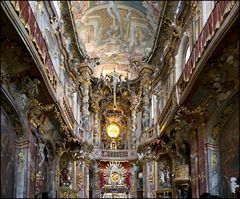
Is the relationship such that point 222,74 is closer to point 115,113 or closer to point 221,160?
point 221,160

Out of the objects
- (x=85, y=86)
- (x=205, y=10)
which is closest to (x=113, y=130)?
(x=85, y=86)

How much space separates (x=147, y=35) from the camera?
30.4 metres

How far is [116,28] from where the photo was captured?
30.6 m

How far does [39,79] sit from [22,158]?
2683 millimetres

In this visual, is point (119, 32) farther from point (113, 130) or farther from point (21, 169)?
point (21, 169)

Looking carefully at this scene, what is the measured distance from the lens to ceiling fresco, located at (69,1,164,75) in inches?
1077

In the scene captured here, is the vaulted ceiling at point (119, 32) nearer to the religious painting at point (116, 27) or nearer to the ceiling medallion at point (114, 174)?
the religious painting at point (116, 27)

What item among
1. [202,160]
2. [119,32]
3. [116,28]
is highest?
[116,28]

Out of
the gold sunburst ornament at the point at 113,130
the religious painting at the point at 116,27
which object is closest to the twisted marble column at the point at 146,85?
the religious painting at the point at 116,27

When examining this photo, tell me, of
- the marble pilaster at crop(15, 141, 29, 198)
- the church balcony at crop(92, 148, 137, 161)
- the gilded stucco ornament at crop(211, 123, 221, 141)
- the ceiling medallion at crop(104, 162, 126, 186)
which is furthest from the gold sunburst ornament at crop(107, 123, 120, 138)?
the marble pilaster at crop(15, 141, 29, 198)

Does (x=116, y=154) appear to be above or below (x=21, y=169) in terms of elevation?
above

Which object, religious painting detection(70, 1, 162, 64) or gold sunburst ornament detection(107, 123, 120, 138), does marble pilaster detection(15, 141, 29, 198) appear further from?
gold sunburst ornament detection(107, 123, 120, 138)

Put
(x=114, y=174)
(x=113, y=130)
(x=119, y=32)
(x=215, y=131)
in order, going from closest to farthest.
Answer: (x=215, y=131) < (x=119, y=32) < (x=114, y=174) < (x=113, y=130)

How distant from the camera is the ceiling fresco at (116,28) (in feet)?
89.7
